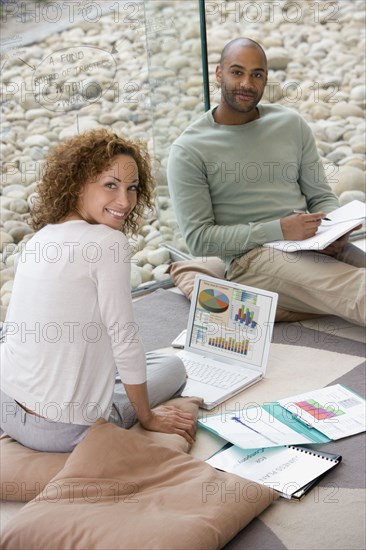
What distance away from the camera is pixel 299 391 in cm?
274

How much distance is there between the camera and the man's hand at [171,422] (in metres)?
2.37

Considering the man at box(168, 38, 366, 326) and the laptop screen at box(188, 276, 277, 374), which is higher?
the man at box(168, 38, 366, 326)

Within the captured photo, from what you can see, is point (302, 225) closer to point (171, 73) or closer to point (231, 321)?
point (231, 321)

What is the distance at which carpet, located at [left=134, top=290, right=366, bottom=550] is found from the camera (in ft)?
6.74

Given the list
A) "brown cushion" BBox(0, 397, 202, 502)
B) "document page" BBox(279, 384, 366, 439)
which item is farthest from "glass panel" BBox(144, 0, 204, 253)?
"brown cushion" BBox(0, 397, 202, 502)

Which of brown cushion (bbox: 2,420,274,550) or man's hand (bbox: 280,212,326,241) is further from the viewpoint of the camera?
man's hand (bbox: 280,212,326,241)

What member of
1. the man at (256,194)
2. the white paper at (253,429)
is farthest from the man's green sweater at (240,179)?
the white paper at (253,429)

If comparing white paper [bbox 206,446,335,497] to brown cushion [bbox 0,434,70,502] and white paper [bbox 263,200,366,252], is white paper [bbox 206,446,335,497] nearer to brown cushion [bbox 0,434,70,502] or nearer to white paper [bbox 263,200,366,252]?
brown cushion [bbox 0,434,70,502]

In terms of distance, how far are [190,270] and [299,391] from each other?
95 centimetres

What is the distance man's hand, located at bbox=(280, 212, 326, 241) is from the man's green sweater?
0.05 m

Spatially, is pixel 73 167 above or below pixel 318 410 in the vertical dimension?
above

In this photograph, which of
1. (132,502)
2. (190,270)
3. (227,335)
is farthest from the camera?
(190,270)
